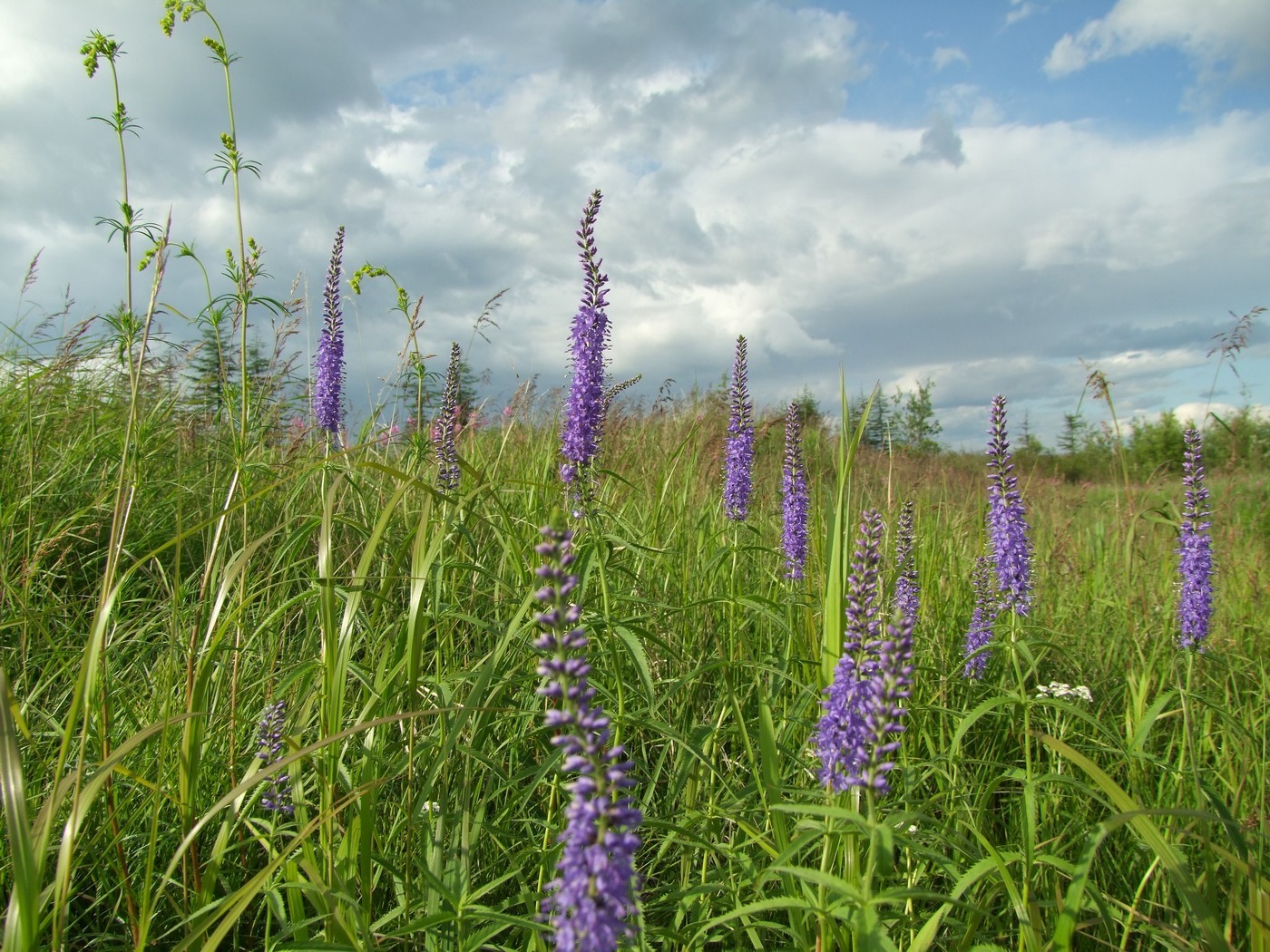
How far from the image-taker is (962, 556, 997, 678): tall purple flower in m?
4.11

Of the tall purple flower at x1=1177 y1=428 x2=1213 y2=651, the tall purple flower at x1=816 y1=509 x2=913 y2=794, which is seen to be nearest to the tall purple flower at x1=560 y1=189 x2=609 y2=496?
the tall purple flower at x1=816 y1=509 x2=913 y2=794

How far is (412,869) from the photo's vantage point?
2.67 m

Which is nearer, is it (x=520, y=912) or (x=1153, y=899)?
(x=520, y=912)

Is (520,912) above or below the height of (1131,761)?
below

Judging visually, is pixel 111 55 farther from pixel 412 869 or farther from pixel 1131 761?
pixel 1131 761

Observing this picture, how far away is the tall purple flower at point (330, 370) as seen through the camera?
18.9ft

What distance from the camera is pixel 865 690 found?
192 cm

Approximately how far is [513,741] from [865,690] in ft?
5.01

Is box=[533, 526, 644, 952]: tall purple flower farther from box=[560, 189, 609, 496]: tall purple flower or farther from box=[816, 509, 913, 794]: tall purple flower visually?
box=[560, 189, 609, 496]: tall purple flower

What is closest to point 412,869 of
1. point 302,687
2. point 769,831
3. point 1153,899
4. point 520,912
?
point 520,912

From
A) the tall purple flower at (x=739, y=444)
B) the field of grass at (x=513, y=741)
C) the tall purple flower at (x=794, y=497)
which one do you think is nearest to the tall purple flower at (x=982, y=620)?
the field of grass at (x=513, y=741)

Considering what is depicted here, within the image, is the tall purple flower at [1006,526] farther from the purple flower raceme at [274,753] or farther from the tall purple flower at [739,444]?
the purple flower raceme at [274,753]

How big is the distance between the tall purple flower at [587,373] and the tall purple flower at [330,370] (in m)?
3.04

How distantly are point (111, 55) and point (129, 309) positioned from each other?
1360 millimetres
